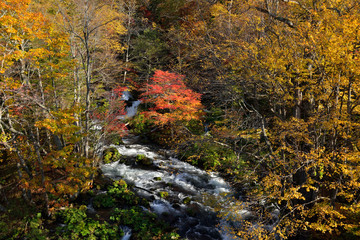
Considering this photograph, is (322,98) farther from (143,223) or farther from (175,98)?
(175,98)

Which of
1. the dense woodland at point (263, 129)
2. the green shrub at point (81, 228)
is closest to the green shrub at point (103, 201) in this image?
the dense woodland at point (263, 129)

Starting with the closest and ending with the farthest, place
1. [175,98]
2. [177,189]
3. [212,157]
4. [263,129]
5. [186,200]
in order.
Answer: [263,129] < [186,200] < [177,189] < [212,157] < [175,98]

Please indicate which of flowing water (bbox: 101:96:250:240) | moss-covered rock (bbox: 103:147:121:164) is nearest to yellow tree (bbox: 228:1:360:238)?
flowing water (bbox: 101:96:250:240)

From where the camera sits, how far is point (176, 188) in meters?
12.3

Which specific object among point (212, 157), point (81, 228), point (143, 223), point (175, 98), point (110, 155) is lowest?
point (143, 223)

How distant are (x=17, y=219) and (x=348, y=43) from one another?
493 inches

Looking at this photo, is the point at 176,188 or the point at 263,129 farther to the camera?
the point at 176,188

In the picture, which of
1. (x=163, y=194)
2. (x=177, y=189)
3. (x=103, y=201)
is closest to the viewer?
(x=103, y=201)

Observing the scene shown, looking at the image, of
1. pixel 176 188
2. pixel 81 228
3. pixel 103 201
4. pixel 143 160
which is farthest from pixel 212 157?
pixel 81 228

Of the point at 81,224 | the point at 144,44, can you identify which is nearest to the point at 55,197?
the point at 81,224

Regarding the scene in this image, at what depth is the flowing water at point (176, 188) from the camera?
962 cm

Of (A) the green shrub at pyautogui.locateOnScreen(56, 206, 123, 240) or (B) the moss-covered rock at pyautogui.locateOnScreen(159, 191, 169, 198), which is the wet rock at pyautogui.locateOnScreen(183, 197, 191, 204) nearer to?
(B) the moss-covered rock at pyautogui.locateOnScreen(159, 191, 169, 198)

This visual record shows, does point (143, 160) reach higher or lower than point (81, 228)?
lower

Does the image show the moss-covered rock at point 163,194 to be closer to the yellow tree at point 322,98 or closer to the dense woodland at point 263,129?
the dense woodland at point 263,129
